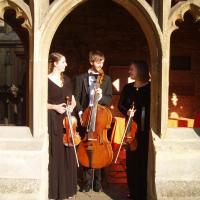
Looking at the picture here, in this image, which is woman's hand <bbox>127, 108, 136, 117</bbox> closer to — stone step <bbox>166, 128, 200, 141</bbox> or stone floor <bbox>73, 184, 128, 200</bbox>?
stone step <bbox>166, 128, 200, 141</bbox>

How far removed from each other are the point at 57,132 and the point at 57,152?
0.81 ft

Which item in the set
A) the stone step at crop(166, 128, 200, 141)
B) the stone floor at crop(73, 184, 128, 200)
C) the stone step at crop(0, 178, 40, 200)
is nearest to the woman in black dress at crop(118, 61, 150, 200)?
the stone floor at crop(73, 184, 128, 200)

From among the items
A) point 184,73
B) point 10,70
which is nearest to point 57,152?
point 184,73

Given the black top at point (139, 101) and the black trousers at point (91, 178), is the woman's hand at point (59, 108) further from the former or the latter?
the black trousers at point (91, 178)

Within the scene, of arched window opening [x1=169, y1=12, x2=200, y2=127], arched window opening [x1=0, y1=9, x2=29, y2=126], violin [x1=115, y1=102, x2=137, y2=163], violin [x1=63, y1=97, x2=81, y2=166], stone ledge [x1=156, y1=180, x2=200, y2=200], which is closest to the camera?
stone ledge [x1=156, y1=180, x2=200, y2=200]

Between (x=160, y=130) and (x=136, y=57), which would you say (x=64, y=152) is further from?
(x=136, y=57)

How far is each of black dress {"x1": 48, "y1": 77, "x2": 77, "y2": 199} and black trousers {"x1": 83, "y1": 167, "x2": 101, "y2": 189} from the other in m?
0.43

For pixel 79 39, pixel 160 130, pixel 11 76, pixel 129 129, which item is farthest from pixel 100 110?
pixel 11 76

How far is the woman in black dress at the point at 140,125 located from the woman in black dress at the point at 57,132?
793 millimetres

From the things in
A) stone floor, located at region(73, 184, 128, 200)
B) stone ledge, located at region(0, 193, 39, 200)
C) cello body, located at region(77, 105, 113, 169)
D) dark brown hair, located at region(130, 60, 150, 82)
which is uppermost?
dark brown hair, located at region(130, 60, 150, 82)

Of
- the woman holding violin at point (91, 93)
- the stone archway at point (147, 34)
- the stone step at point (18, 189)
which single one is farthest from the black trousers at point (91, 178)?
the stone step at point (18, 189)

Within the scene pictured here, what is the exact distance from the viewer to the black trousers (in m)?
6.54

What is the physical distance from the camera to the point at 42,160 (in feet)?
18.3

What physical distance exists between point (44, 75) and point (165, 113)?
1.45 metres
